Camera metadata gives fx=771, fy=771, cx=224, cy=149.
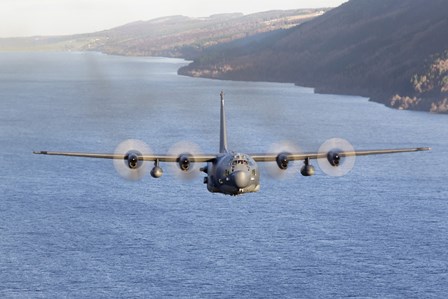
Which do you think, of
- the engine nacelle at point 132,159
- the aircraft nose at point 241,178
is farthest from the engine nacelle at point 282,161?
the engine nacelle at point 132,159

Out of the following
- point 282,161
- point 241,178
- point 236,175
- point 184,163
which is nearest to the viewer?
point 241,178

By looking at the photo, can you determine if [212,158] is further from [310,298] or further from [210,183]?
[310,298]

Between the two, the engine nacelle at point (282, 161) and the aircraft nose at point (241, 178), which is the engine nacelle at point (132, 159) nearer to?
the aircraft nose at point (241, 178)

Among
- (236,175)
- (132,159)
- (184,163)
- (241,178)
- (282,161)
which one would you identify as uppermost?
(132,159)

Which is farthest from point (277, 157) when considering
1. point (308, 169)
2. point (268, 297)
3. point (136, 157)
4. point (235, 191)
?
point (268, 297)

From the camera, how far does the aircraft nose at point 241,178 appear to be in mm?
93188

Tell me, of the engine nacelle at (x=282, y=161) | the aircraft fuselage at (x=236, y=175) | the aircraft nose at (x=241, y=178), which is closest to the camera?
the aircraft nose at (x=241, y=178)

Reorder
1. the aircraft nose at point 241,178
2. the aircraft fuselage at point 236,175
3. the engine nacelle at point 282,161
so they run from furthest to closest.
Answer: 1. the engine nacelle at point 282,161
2. the aircraft fuselage at point 236,175
3. the aircraft nose at point 241,178

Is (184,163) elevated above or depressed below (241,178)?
above

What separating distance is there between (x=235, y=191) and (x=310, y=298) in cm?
11153

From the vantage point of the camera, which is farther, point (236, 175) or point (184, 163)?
point (184, 163)

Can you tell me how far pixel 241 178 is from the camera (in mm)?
93188

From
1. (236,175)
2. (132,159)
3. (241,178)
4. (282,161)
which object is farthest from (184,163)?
(282,161)

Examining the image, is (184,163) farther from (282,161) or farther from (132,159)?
(282,161)
